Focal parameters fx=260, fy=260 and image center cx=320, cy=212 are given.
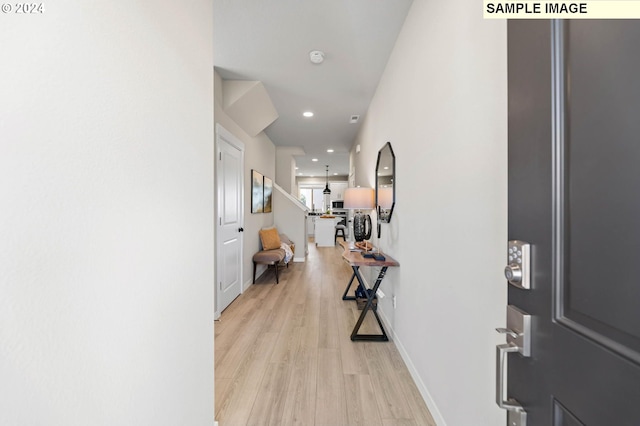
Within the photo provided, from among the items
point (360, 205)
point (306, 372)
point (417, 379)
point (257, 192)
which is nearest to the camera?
point (417, 379)

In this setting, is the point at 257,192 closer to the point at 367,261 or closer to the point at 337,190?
the point at 367,261

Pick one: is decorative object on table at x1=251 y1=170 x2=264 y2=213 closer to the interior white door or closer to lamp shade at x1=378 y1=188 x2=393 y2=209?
the interior white door

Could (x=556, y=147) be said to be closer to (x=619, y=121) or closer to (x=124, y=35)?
(x=619, y=121)

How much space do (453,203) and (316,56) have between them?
6.75ft

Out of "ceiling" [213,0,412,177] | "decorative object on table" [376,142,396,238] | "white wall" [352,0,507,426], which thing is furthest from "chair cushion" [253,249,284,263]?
"white wall" [352,0,507,426]

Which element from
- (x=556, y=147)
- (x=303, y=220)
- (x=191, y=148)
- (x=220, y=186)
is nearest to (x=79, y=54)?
(x=191, y=148)

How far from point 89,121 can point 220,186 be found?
2.56m

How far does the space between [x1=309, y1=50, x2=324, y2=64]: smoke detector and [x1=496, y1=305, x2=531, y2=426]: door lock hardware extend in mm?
2632

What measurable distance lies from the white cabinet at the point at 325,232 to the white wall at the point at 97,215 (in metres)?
7.32

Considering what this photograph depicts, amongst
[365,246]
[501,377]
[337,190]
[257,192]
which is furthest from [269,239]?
[337,190]

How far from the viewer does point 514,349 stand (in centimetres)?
60

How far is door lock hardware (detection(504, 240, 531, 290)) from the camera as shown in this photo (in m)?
0.58

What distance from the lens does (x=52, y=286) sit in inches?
22.6

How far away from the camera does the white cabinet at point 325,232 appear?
8.46m
